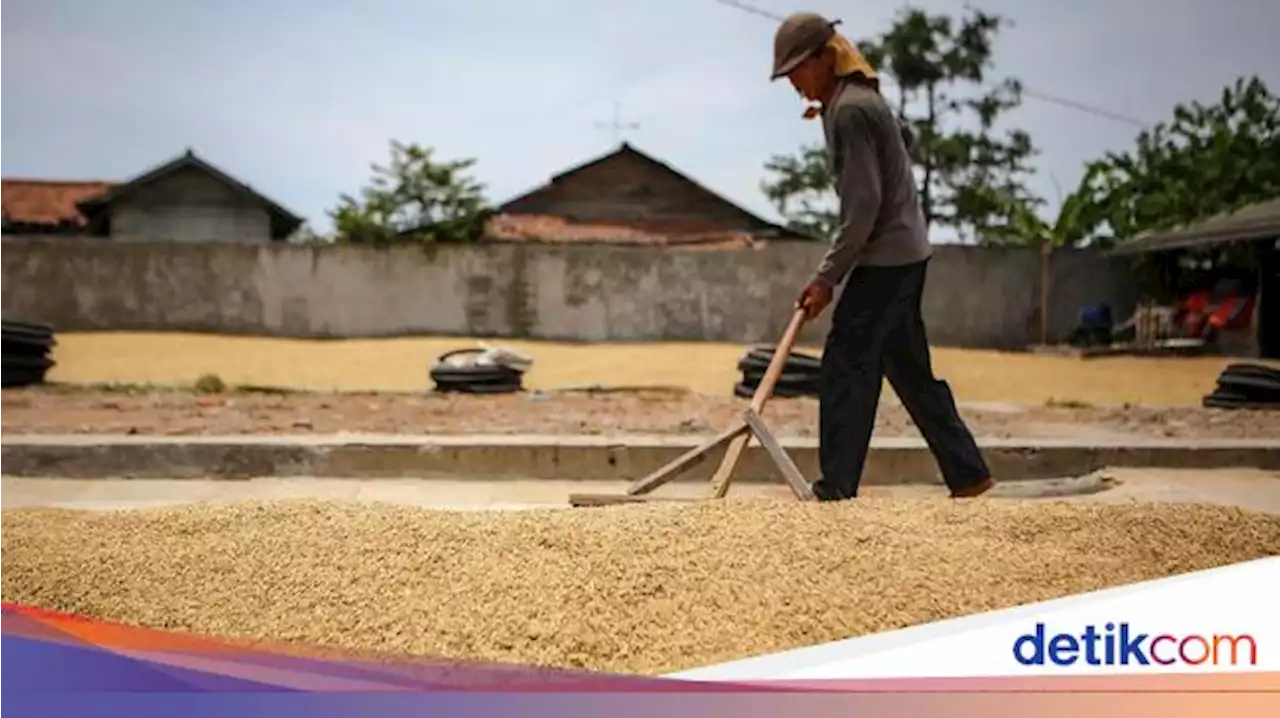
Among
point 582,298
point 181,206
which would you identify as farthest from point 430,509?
point 582,298

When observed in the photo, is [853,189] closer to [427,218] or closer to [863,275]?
[863,275]

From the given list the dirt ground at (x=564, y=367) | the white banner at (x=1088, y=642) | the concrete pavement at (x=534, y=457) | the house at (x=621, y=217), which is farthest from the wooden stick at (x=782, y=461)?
the house at (x=621, y=217)

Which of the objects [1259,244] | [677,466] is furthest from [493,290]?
[1259,244]

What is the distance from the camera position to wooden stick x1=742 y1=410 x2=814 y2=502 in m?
2.79

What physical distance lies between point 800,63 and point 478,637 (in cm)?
123

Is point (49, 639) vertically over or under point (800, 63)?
under

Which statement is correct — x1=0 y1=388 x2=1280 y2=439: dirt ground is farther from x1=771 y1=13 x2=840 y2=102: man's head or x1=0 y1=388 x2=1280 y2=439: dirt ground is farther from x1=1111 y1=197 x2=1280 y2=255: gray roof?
x1=771 y1=13 x2=840 y2=102: man's head

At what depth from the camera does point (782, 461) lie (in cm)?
284

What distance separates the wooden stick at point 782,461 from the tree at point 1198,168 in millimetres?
810

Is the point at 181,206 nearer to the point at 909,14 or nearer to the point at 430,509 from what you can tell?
the point at 430,509

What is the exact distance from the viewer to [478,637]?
187cm

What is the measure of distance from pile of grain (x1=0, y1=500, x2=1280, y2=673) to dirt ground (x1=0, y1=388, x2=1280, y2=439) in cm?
71

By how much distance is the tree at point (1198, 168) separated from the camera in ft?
7.87

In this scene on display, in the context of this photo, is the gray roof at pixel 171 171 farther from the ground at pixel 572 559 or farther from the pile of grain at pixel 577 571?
the pile of grain at pixel 577 571
